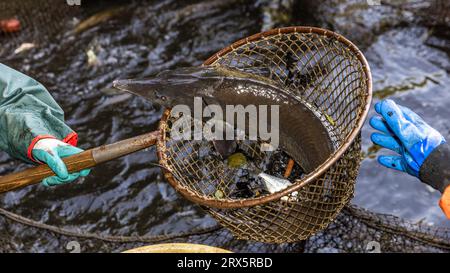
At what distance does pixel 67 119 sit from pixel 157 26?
2.42 meters

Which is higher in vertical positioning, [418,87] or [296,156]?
[296,156]

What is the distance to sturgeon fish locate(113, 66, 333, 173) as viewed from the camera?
2924 mm

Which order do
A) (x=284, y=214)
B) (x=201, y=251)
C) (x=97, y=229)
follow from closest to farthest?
(x=284, y=214), (x=201, y=251), (x=97, y=229)

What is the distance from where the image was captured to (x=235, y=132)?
3.26m

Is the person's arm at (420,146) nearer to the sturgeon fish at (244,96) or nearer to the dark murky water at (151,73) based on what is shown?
the sturgeon fish at (244,96)

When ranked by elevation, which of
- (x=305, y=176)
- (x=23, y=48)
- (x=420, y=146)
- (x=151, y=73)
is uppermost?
(x=305, y=176)

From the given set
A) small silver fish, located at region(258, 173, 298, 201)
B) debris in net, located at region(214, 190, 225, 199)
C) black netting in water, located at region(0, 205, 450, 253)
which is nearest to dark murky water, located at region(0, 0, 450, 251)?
black netting in water, located at region(0, 205, 450, 253)

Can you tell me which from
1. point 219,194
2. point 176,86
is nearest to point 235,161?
point 219,194

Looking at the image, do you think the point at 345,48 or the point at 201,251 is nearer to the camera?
the point at 345,48

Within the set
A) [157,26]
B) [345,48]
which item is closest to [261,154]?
[345,48]

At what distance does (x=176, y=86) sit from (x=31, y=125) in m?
0.92

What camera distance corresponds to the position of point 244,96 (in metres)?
3.06

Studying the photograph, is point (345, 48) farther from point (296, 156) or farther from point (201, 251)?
point (201, 251)

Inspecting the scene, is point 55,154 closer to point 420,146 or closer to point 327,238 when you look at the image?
point 420,146
